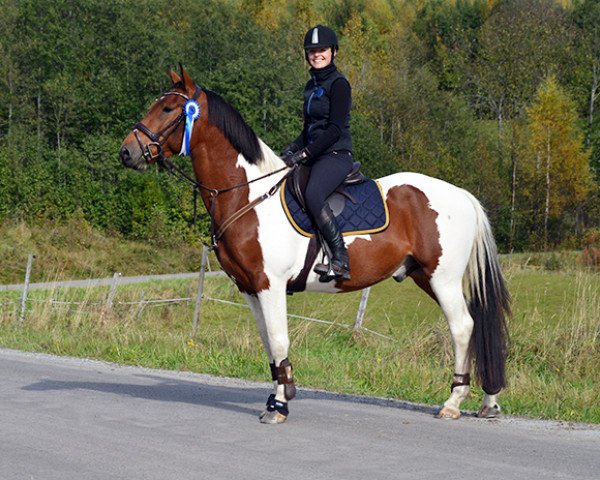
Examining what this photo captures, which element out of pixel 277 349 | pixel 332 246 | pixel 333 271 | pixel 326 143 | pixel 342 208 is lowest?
pixel 277 349

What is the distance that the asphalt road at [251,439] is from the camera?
7.12m

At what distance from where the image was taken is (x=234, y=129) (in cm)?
945

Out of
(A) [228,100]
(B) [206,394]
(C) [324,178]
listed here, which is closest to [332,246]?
(C) [324,178]

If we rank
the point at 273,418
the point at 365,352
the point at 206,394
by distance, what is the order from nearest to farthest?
the point at 273,418 < the point at 206,394 < the point at 365,352

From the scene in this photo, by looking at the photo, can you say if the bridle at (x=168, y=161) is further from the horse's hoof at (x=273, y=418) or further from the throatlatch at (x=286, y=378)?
the horse's hoof at (x=273, y=418)

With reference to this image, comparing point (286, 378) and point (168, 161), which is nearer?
point (286, 378)

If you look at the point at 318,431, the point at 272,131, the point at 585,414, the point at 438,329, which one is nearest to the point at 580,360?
the point at 438,329

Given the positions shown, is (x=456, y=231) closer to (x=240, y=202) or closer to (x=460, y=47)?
(x=240, y=202)

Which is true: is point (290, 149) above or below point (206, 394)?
above

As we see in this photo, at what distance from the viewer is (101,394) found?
34.9 feet

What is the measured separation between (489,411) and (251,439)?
2282 mm

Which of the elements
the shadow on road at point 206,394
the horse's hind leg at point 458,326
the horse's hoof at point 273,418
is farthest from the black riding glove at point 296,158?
the shadow on road at point 206,394

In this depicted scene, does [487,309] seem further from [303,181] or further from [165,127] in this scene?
[165,127]

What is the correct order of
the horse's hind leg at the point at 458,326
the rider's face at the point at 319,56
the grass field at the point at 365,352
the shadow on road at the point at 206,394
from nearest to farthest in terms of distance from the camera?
1. the rider's face at the point at 319,56
2. the horse's hind leg at the point at 458,326
3. the shadow on road at the point at 206,394
4. the grass field at the point at 365,352
